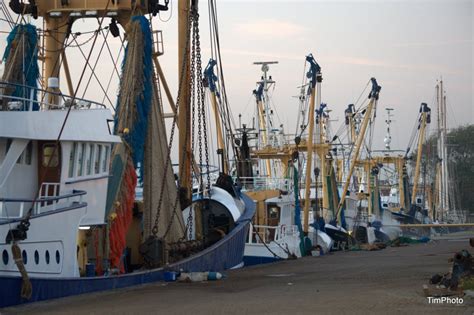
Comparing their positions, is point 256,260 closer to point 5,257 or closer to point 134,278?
point 134,278

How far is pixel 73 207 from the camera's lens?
17.6 meters

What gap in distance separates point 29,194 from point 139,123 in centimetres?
468

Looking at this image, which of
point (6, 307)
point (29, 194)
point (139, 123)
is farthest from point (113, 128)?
point (6, 307)

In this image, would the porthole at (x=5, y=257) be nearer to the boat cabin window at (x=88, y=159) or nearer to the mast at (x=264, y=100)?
the boat cabin window at (x=88, y=159)

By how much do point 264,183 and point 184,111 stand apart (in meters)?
14.0

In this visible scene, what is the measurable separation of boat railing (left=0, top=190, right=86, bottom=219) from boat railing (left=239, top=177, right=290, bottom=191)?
19.6 meters

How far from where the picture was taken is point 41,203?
57.7 ft

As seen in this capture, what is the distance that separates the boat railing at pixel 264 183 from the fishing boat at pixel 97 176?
980cm

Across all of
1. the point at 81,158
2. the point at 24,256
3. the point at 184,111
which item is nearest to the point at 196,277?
the point at 81,158

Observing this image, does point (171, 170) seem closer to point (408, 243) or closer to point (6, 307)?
point (6, 307)

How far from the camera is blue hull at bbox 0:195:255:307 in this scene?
15.6m

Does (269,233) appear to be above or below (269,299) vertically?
above

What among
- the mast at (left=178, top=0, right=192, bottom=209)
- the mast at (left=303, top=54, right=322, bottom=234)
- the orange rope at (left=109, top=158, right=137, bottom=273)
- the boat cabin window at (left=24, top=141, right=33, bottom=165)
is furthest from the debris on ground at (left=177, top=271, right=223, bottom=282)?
the mast at (left=303, top=54, right=322, bottom=234)

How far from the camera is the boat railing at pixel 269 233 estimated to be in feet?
112
